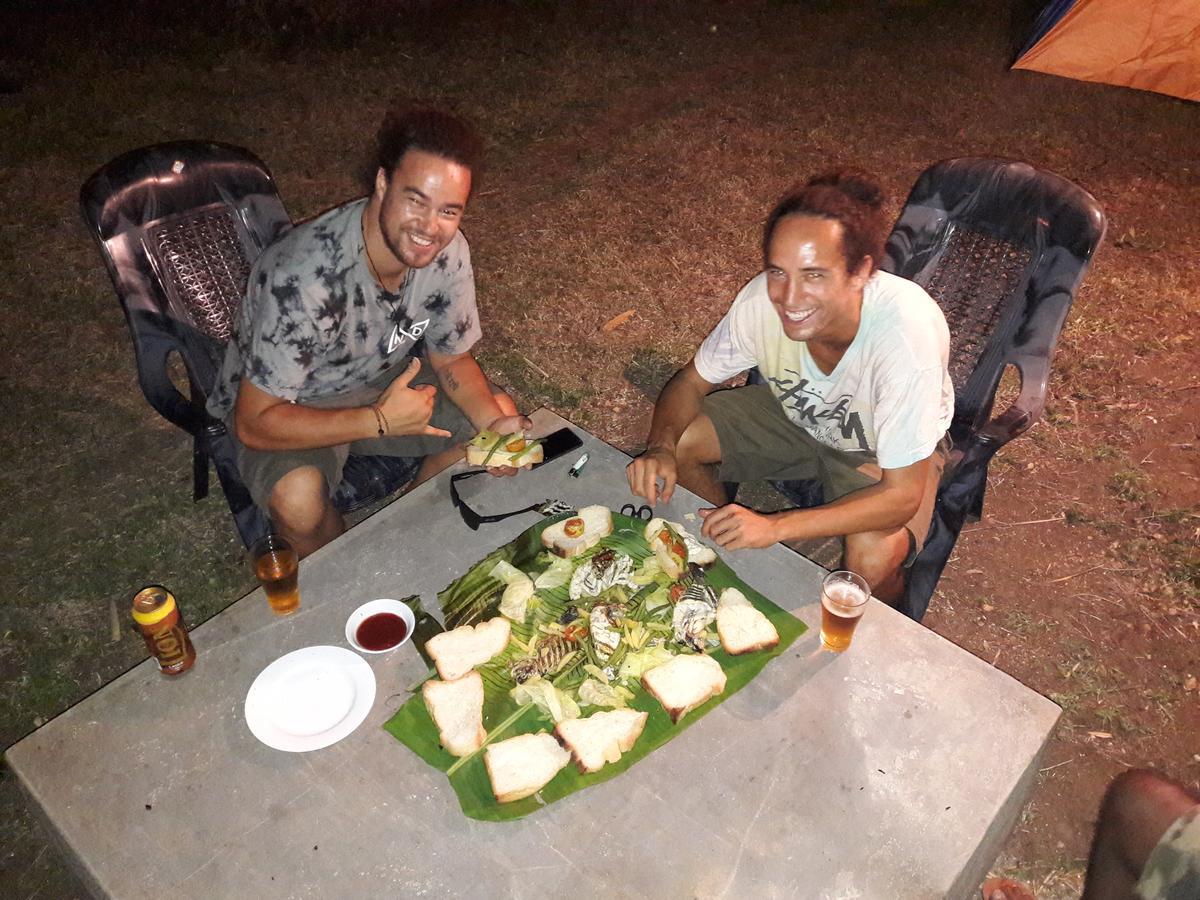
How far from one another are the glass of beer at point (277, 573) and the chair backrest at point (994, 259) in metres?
2.44

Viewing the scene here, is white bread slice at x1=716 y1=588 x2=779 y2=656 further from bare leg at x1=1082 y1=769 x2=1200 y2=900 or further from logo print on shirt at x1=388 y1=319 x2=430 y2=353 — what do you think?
logo print on shirt at x1=388 y1=319 x2=430 y2=353

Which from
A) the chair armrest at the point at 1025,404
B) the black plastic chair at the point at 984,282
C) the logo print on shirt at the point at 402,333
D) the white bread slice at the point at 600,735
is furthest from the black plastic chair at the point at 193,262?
the chair armrest at the point at 1025,404

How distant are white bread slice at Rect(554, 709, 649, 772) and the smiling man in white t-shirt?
26.4 inches

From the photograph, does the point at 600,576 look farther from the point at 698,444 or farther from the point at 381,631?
the point at 698,444

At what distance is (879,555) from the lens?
9.52 feet

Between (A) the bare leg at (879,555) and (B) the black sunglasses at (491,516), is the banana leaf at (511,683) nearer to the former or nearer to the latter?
(B) the black sunglasses at (491,516)

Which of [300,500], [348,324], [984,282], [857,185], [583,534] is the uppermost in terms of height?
[857,185]

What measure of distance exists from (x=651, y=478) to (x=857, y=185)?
1.14 m

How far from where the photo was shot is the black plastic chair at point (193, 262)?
3152 mm

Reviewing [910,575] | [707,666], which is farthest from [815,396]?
[707,666]

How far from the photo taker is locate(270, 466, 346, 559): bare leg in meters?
2.99

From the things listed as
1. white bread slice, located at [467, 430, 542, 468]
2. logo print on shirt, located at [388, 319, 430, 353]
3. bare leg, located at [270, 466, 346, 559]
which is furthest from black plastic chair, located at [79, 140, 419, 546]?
white bread slice, located at [467, 430, 542, 468]

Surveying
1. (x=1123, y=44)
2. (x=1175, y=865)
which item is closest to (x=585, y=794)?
(x=1175, y=865)

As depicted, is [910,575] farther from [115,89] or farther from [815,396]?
[115,89]
